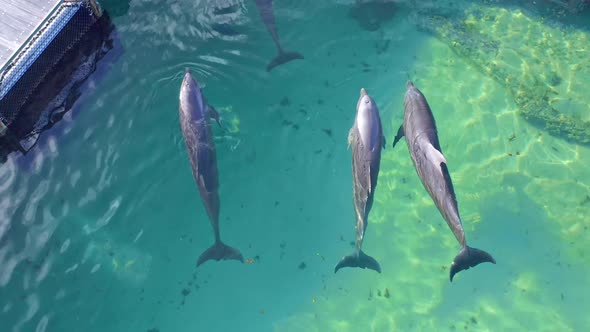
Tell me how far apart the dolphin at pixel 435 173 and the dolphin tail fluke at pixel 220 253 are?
2821 mm

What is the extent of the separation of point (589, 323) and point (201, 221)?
605 centimetres

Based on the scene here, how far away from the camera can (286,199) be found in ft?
24.4

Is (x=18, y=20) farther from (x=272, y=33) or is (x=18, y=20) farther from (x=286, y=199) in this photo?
(x=286, y=199)

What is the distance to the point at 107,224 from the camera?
7.09 meters

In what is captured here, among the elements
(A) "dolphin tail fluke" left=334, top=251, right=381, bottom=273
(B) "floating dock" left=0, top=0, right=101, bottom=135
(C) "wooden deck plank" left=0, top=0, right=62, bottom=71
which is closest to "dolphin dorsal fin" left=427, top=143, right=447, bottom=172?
(A) "dolphin tail fluke" left=334, top=251, right=381, bottom=273

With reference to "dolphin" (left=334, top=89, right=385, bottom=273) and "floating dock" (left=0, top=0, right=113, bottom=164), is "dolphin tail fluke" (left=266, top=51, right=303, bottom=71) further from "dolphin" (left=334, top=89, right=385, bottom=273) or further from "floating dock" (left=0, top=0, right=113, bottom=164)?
"floating dock" (left=0, top=0, right=113, bottom=164)

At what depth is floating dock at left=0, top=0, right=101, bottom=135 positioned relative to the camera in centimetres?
698

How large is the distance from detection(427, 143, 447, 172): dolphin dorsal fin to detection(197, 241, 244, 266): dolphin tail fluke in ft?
9.83

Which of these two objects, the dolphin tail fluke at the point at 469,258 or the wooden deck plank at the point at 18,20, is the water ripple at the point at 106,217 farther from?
the dolphin tail fluke at the point at 469,258

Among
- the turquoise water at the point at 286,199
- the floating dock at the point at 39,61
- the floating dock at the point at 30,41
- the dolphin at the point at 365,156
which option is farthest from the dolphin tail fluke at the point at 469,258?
the floating dock at the point at 30,41

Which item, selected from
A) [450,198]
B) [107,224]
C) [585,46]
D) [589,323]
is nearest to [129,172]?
[107,224]

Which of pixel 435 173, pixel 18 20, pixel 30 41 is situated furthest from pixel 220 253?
pixel 18 20

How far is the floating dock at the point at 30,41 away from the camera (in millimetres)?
6984

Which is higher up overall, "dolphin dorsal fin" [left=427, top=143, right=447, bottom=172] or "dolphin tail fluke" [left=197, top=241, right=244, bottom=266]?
"dolphin dorsal fin" [left=427, top=143, right=447, bottom=172]
